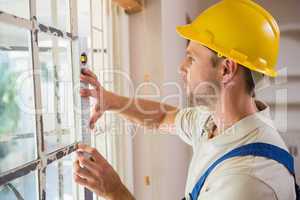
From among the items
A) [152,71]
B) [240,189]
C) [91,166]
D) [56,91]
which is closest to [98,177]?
[91,166]

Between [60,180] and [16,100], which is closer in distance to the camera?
[16,100]

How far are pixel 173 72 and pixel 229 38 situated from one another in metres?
1.19

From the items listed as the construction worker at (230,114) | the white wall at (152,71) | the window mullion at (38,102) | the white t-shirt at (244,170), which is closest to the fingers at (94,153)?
the construction worker at (230,114)

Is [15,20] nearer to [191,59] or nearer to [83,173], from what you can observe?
[83,173]

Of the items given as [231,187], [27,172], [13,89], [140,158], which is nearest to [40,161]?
[27,172]

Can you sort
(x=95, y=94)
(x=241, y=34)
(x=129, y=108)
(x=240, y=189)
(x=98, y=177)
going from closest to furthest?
(x=240, y=189)
(x=98, y=177)
(x=241, y=34)
(x=95, y=94)
(x=129, y=108)

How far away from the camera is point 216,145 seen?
109 cm

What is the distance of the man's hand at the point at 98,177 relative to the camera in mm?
966

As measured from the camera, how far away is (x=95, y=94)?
122 cm

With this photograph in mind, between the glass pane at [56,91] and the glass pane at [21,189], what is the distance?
4.2 inches

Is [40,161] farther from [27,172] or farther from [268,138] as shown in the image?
[268,138]

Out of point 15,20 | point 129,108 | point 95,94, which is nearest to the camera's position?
point 15,20

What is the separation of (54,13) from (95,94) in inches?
13.8

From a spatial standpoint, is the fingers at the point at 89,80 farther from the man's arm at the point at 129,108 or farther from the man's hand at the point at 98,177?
the man's hand at the point at 98,177
